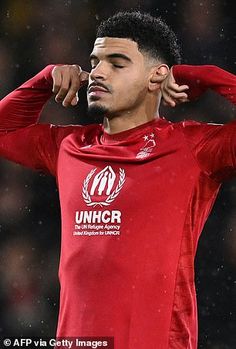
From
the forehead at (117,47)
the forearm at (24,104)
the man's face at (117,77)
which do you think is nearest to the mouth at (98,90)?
the man's face at (117,77)

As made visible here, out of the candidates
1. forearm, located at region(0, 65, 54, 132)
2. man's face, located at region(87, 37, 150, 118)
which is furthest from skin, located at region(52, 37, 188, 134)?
forearm, located at region(0, 65, 54, 132)

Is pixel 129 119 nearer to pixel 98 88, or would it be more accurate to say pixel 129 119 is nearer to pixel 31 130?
pixel 98 88

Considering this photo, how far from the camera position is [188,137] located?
96.0 inches

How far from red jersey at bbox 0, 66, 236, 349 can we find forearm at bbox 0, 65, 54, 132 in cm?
27

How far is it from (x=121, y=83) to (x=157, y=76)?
0.40 feet

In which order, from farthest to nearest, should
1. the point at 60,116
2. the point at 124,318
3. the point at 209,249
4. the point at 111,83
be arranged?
the point at 60,116
the point at 209,249
the point at 111,83
the point at 124,318

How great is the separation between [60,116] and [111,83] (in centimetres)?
135

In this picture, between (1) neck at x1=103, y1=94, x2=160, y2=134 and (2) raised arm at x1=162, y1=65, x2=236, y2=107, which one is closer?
(2) raised arm at x1=162, y1=65, x2=236, y2=107

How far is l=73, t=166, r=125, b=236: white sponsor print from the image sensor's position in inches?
93.7

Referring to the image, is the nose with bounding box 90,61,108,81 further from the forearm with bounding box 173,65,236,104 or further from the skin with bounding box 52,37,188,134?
the forearm with bounding box 173,65,236,104

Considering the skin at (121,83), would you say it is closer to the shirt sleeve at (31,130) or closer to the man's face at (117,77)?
the man's face at (117,77)

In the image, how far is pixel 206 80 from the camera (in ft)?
8.12

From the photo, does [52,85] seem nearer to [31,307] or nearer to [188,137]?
[188,137]

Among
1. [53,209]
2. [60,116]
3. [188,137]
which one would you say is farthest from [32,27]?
[188,137]
